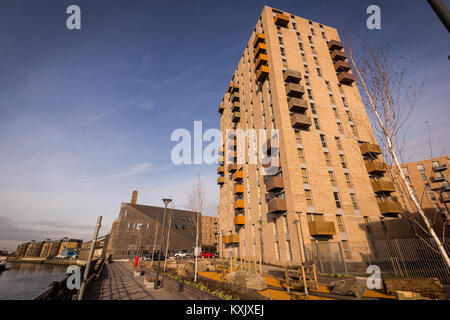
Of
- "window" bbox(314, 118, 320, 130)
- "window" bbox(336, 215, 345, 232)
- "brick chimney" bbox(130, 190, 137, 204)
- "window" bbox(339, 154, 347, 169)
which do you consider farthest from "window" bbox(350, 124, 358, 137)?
"brick chimney" bbox(130, 190, 137, 204)

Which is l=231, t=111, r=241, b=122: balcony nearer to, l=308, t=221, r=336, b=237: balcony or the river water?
l=308, t=221, r=336, b=237: balcony

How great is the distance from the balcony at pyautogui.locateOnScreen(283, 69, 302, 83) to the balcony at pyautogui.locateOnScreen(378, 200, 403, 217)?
19624 mm

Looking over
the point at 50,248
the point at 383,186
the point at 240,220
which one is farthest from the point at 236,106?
the point at 50,248

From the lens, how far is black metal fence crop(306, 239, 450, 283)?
1334 centimetres

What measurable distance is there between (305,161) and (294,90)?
10.2 metres

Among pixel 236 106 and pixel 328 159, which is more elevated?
pixel 236 106

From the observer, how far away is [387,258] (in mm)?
17172

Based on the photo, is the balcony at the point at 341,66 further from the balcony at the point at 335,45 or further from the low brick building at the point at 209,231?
the low brick building at the point at 209,231

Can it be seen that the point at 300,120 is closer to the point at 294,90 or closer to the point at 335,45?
the point at 294,90

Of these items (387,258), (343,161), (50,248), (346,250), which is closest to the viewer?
(387,258)
